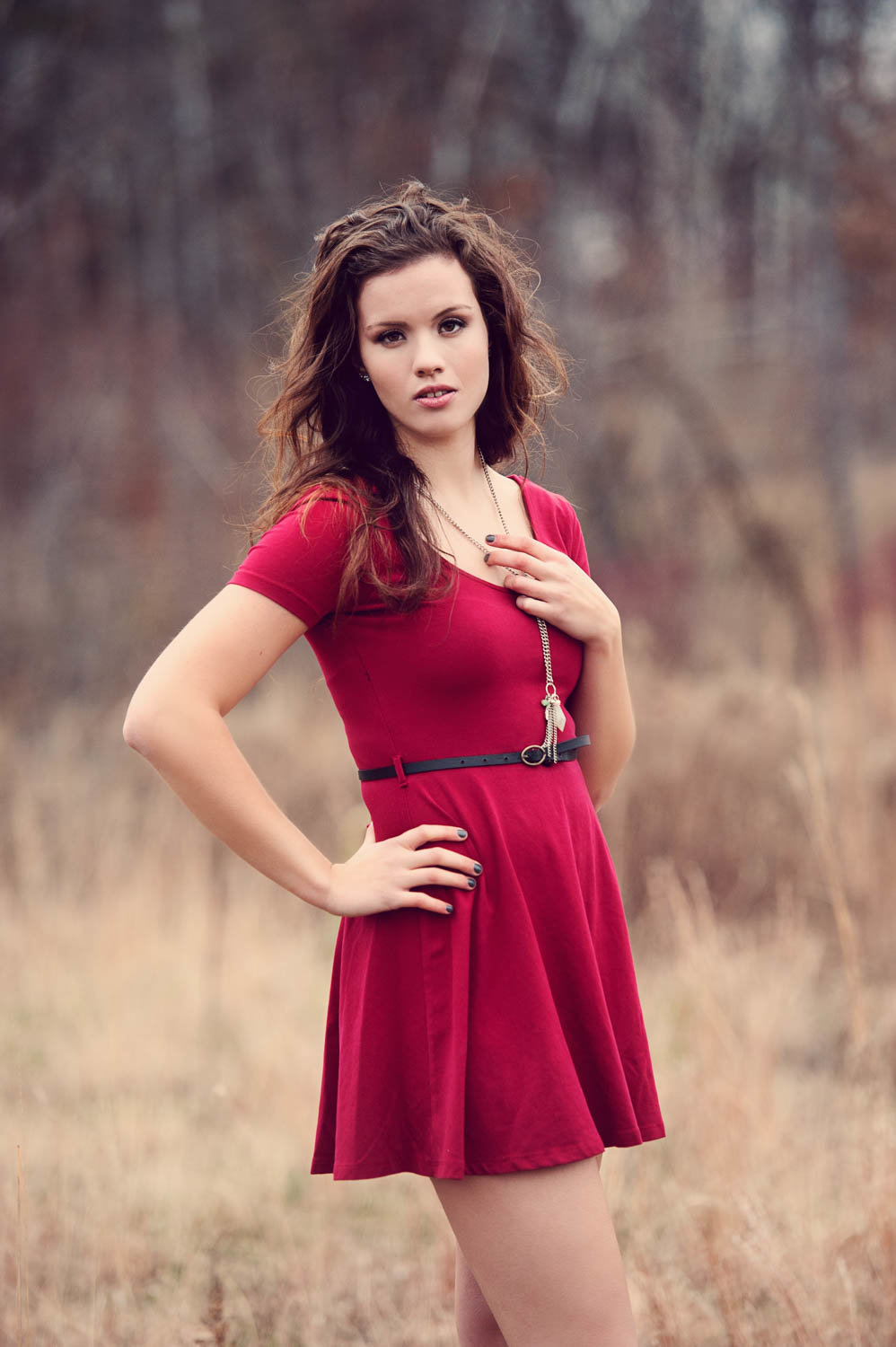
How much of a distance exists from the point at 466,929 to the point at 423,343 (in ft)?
2.33

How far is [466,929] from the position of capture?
1406 mm

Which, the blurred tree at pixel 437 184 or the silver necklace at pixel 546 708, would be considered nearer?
the silver necklace at pixel 546 708

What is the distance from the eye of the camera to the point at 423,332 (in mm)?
1531

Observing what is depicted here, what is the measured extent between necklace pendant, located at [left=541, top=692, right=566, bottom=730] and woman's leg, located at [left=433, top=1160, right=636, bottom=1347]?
51cm

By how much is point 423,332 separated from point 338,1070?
0.92 m

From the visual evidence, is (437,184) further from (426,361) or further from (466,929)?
(466,929)

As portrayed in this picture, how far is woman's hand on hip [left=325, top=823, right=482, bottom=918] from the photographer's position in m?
1.40

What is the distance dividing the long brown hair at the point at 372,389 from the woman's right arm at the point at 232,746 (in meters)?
0.13

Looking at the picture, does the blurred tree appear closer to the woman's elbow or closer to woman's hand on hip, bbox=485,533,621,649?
woman's hand on hip, bbox=485,533,621,649

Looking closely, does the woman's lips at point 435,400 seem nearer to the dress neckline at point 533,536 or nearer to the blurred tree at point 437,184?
the dress neckline at point 533,536

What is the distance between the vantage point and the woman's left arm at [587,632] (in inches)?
59.5

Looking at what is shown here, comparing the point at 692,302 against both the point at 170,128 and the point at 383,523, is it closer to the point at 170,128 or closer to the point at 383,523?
the point at 170,128

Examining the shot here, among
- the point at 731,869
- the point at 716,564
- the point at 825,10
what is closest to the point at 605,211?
the point at 825,10

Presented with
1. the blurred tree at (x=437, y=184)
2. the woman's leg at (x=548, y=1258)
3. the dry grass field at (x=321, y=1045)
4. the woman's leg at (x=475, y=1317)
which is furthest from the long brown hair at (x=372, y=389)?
the blurred tree at (x=437, y=184)
